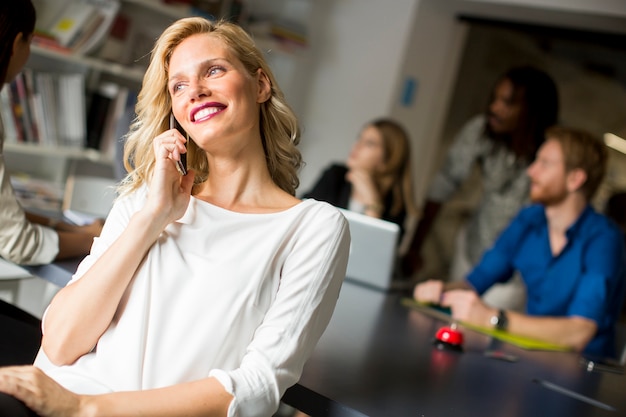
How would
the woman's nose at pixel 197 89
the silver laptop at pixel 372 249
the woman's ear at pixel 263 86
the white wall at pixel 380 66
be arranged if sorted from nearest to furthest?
the woman's nose at pixel 197 89, the woman's ear at pixel 263 86, the silver laptop at pixel 372 249, the white wall at pixel 380 66

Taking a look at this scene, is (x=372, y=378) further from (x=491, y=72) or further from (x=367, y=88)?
(x=491, y=72)

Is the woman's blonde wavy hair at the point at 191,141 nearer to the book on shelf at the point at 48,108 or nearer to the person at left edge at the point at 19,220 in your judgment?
the person at left edge at the point at 19,220

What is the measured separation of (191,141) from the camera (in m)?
1.83

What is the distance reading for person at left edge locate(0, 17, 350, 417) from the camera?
4.89ft

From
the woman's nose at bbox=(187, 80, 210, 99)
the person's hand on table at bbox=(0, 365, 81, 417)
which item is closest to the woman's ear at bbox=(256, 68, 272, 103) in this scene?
the woman's nose at bbox=(187, 80, 210, 99)

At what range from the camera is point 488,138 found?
15.1 feet

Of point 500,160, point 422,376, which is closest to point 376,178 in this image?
A: point 500,160

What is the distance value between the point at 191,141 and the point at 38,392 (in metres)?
0.69

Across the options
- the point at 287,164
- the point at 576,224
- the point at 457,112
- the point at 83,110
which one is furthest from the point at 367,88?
the point at 287,164

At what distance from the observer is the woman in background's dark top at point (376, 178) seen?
4.17 meters

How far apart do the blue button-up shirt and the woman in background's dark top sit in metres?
0.85

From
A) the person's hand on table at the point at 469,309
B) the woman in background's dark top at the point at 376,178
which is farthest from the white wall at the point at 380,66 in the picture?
the person's hand on table at the point at 469,309

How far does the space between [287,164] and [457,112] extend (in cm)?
423

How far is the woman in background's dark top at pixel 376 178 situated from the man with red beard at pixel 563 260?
0.89 metres
